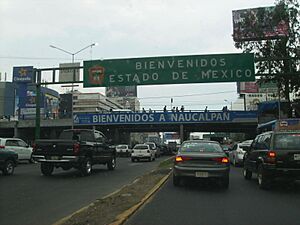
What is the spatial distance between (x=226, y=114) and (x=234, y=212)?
136ft

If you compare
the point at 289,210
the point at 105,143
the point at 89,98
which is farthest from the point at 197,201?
the point at 89,98

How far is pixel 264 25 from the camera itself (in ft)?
95.0

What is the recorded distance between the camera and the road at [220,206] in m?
7.69

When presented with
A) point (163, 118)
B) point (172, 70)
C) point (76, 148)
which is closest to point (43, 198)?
point (76, 148)

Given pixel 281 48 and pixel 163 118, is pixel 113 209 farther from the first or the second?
pixel 163 118

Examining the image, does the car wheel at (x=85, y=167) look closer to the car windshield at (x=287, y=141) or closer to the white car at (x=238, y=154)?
the car windshield at (x=287, y=141)

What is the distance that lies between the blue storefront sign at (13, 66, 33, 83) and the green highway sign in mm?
5916

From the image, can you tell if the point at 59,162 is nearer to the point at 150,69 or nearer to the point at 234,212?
the point at 234,212

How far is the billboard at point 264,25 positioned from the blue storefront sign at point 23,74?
1666 centimetres

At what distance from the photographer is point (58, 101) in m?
108

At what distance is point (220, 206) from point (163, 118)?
41.5 m

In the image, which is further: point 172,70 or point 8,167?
point 172,70

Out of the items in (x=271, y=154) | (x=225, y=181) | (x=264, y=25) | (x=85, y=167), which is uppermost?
(x=264, y=25)

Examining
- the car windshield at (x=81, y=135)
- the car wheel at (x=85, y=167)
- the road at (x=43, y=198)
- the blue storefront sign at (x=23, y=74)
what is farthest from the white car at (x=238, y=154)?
the blue storefront sign at (x=23, y=74)
